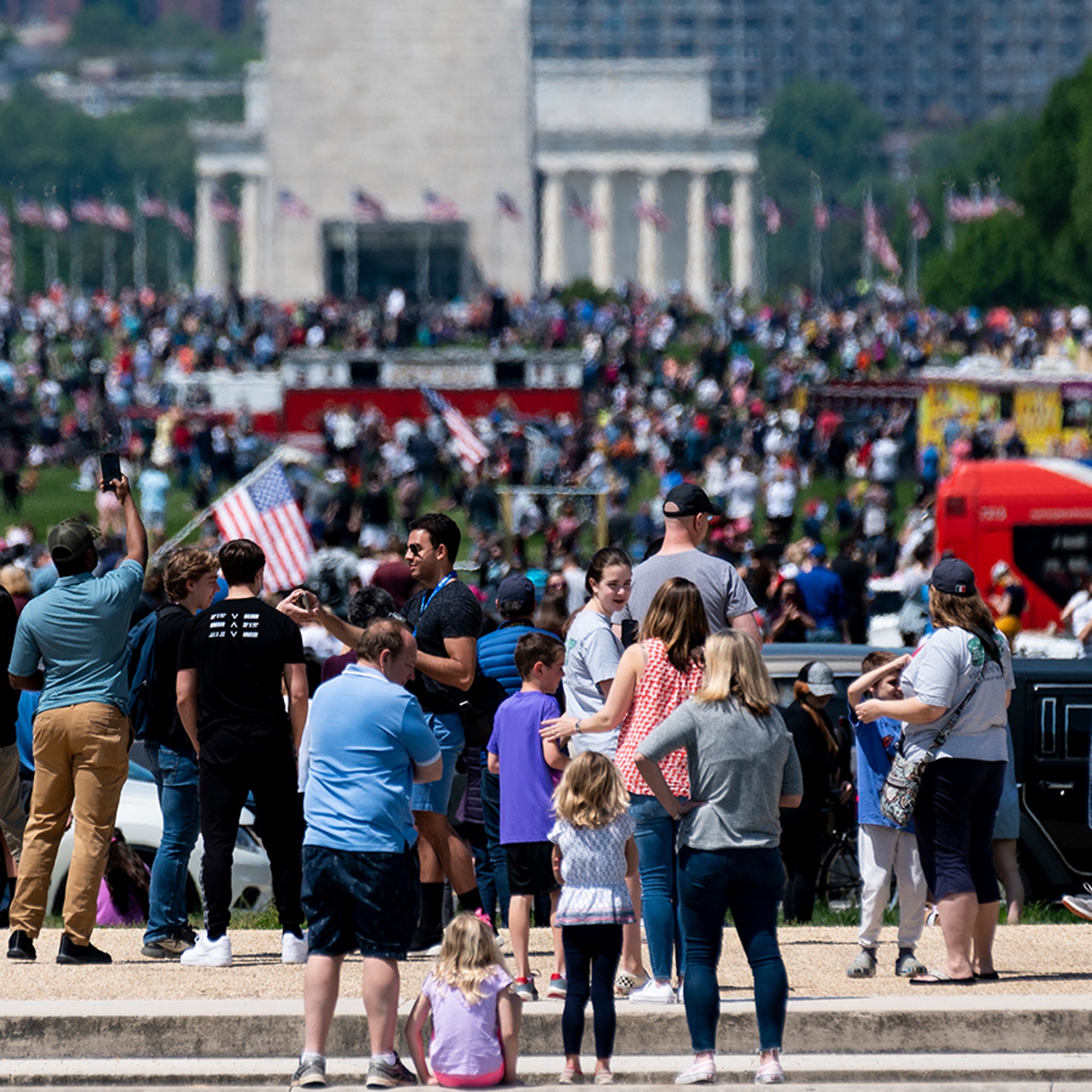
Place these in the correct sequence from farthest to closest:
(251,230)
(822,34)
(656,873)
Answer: (822,34) < (251,230) < (656,873)

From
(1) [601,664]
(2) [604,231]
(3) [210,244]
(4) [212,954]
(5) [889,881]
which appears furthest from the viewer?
(3) [210,244]

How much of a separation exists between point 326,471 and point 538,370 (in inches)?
573

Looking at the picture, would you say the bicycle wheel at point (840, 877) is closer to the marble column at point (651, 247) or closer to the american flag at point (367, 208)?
the american flag at point (367, 208)

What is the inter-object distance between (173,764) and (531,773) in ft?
5.59

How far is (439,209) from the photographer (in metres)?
75.8

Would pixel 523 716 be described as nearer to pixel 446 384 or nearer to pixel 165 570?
pixel 165 570

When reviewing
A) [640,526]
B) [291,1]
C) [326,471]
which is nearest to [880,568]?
[640,526]

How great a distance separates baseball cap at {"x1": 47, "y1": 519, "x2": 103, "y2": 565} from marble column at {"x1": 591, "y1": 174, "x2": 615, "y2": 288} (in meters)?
96.5

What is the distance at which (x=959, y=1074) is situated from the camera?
26.9 ft

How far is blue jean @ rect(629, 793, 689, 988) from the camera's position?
8.50 metres

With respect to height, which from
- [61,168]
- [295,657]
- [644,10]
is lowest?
[295,657]

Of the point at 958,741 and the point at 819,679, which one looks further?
the point at 819,679

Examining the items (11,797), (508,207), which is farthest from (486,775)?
(508,207)

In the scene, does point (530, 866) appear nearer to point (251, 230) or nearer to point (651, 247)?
point (651, 247)
